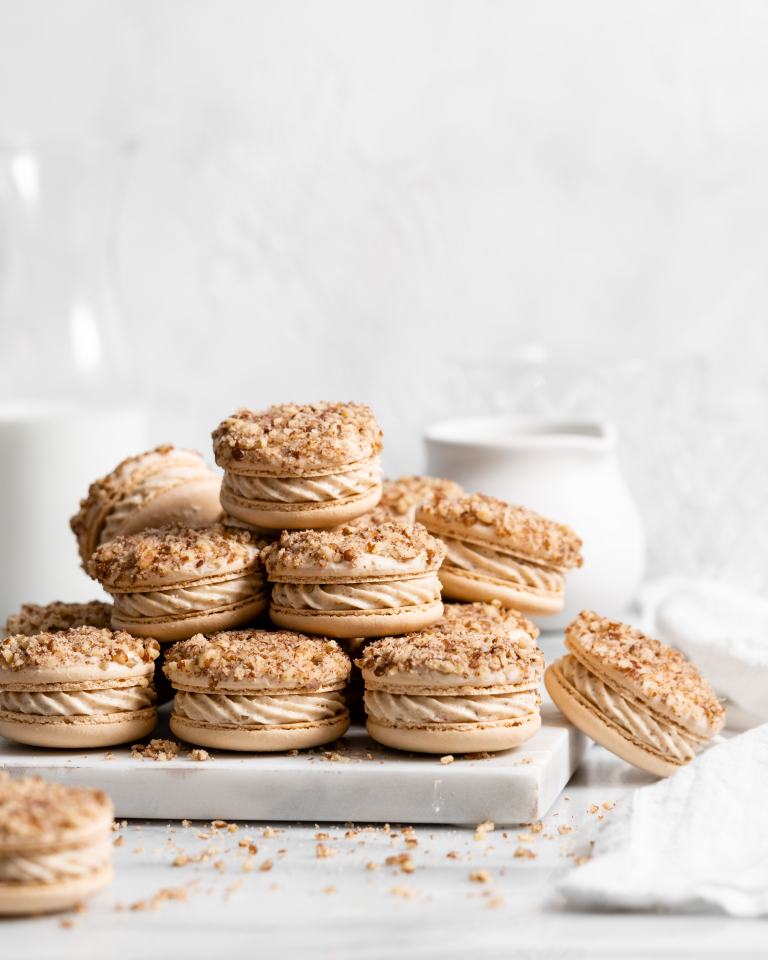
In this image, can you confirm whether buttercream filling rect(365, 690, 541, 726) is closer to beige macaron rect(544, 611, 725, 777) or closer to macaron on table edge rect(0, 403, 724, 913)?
macaron on table edge rect(0, 403, 724, 913)

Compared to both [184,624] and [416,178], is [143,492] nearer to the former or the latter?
[184,624]

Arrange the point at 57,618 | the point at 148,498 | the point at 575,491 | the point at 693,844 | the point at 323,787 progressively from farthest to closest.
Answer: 1. the point at 575,491
2. the point at 148,498
3. the point at 57,618
4. the point at 323,787
5. the point at 693,844

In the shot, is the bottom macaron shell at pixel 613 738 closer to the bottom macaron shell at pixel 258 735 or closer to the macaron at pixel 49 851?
the bottom macaron shell at pixel 258 735

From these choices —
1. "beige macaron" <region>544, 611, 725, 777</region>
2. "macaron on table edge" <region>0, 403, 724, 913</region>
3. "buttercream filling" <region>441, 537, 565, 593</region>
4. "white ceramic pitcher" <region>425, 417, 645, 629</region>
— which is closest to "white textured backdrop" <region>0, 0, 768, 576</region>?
"white ceramic pitcher" <region>425, 417, 645, 629</region>

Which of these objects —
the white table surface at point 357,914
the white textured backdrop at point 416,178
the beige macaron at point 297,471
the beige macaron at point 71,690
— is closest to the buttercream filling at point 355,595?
the beige macaron at point 297,471

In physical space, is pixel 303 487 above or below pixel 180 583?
above

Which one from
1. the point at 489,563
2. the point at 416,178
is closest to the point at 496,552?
the point at 489,563
